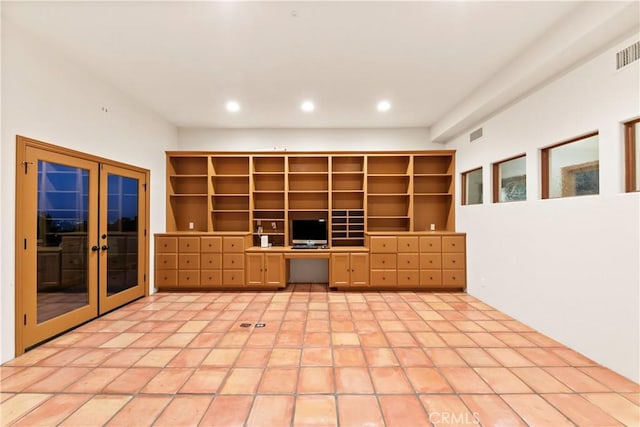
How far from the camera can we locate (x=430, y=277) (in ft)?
17.5

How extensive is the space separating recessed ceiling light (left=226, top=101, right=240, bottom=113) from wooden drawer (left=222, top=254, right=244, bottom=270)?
8.36 ft

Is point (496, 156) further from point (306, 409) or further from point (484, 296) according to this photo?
point (306, 409)

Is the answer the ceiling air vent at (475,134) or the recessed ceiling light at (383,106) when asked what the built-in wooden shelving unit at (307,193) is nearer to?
the ceiling air vent at (475,134)

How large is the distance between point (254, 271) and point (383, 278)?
93.1 inches

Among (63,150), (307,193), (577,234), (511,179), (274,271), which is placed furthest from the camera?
(307,193)

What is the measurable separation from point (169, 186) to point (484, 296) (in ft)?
19.6

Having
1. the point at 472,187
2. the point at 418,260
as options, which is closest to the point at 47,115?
the point at 418,260

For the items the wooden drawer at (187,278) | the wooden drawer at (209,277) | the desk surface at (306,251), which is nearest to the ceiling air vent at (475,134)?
the desk surface at (306,251)

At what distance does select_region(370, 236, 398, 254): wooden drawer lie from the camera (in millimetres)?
5359

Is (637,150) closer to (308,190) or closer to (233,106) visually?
(308,190)

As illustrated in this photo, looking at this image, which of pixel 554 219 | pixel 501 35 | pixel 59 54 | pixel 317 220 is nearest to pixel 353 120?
pixel 317 220

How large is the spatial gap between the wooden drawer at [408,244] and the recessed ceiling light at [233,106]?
359 centimetres

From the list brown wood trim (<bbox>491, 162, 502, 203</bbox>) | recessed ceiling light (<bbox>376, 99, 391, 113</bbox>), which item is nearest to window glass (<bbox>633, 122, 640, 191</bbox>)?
brown wood trim (<bbox>491, 162, 502, 203</bbox>)

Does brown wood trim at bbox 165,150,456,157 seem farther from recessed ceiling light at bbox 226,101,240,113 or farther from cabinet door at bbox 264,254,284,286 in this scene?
cabinet door at bbox 264,254,284,286
